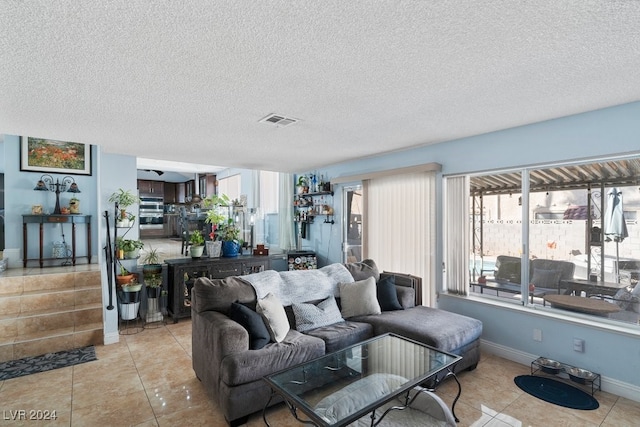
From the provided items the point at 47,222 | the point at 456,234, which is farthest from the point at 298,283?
the point at 47,222

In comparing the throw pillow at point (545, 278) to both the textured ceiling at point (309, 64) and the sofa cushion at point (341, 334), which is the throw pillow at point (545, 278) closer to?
the textured ceiling at point (309, 64)

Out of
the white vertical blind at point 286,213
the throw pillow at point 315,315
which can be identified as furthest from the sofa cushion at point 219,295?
the white vertical blind at point 286,213

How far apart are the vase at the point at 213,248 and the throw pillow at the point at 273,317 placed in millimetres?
2439

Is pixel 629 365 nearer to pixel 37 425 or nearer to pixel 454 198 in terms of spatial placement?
pixel 454 198

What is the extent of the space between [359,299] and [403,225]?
144cm

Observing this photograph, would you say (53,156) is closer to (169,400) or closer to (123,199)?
(123,199)

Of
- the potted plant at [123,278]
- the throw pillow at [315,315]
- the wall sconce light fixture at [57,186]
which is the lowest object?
the throw pillow at [315,315]

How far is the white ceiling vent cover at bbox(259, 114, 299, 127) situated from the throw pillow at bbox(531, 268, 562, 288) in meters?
3.01

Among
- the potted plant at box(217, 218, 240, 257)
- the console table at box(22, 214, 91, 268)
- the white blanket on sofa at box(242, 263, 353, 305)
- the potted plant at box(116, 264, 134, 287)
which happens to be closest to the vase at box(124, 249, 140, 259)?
the potted plant at box(116, 264, 134, 287)

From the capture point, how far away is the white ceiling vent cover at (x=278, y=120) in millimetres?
2996

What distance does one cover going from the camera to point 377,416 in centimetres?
214

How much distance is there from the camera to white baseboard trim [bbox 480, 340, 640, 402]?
265cm

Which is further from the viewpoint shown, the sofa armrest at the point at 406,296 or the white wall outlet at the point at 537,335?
the sofa armrest at the point at 406,296

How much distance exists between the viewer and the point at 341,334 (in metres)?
2.96
